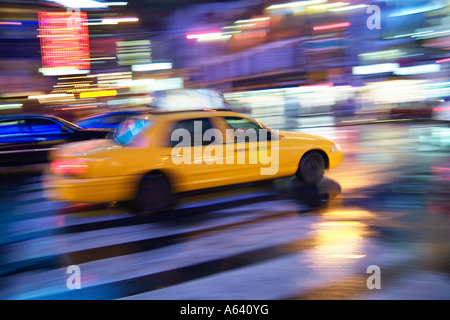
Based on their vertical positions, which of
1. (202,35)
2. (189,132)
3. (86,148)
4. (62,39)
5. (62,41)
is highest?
(202,35)

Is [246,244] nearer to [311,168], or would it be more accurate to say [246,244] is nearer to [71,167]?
[71,167]

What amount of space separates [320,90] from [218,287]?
29220 millimetres

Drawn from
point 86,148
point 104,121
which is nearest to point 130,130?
point 86,148

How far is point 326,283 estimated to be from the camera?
3770 millimetres

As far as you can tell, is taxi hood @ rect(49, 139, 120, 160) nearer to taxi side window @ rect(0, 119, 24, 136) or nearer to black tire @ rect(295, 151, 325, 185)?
black tire @ rect(295, 151, 325, 185)

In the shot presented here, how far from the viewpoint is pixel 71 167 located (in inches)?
234

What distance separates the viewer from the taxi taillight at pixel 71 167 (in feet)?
19.2

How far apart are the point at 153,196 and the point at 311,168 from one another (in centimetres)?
305

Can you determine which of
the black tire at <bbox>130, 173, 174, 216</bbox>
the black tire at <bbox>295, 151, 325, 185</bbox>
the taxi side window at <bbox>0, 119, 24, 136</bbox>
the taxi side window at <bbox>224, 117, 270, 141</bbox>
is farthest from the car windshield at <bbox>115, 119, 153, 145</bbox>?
the taxi side window at <bbox>0, 119, 24, 136</bbox>

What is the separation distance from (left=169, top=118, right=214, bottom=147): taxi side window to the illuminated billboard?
25452 mm

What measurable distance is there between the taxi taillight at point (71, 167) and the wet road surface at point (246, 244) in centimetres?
73

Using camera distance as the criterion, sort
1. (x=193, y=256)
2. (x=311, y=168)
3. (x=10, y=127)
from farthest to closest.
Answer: (x=10, y=127)
(x=311, y=168)
(x=193, y=256)

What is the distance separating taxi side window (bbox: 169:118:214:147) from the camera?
6417mm

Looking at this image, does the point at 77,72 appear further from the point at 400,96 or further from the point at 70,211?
the point at 70,211
